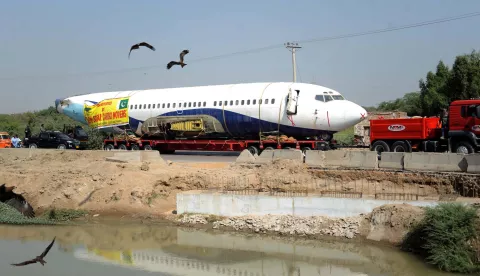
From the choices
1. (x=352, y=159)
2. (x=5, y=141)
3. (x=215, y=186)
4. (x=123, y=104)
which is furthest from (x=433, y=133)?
(x=5, y=141)

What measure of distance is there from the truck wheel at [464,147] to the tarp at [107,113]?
20.3m

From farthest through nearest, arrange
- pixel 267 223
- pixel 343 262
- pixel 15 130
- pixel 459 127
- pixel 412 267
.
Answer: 1. pixel 15 130
2. pixel 459 127
3. pixel 267 223
4. pixel 343 262
5. pixel 412 267

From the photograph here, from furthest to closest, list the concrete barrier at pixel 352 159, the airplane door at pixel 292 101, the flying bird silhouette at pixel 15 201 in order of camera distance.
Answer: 1. the airplane door at pixel 292 101
2. the flying bird silhouette at pixel 15 201
3. the concrete barrier at pixel 352 159

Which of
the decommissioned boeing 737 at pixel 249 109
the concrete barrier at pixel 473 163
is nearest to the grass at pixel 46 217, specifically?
the decommissioned boeing 737 at pixel 249 109

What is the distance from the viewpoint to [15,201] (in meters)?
23.9

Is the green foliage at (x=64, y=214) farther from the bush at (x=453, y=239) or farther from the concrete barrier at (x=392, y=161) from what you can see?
the bush at (x=453, y=239)

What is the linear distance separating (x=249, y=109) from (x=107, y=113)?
12.0 metres

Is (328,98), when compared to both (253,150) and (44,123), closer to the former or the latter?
(253,150)

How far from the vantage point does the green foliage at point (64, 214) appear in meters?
21.2

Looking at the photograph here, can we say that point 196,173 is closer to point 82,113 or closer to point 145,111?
point 145,111

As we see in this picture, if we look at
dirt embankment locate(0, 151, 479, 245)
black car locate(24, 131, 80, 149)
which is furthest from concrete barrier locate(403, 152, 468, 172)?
black car locate(24, 131, 80, 149)

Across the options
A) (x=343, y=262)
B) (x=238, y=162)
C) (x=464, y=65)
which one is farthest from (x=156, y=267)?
(x=464, y=65)

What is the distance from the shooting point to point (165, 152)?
35.1 metres

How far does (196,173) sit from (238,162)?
211cm
